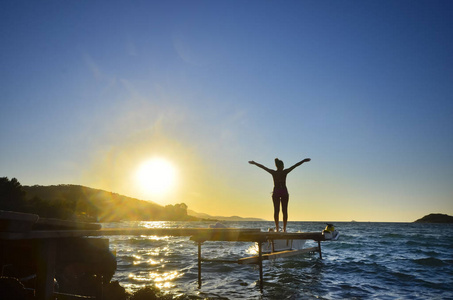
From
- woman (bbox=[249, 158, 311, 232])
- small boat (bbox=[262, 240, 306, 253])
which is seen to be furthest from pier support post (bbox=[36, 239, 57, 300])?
small boat (bbox=[262, 240, 306, 253])

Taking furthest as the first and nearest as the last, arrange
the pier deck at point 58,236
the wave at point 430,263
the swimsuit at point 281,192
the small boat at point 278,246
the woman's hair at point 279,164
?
1. the wave at point 430,263
2. the small boat at point 278,246
3. the woman's hair at point 279,164
4. the swimsuit at point 281,192
5. the pier deck at point 58,236

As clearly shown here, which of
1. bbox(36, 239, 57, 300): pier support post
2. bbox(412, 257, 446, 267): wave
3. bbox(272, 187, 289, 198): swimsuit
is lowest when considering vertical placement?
bbox(412, 257, 446, 267): wave

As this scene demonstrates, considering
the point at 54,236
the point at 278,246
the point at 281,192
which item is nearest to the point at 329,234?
the point at 281,192

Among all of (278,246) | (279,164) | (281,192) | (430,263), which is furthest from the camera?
(430,263)

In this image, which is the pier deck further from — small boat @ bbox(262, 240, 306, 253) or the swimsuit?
small boat @ bbox(262, 240, 306, 253)

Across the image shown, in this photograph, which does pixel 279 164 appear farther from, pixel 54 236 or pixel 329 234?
pixel 54 236

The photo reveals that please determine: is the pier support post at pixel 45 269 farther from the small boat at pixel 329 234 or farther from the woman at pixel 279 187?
the small boat at pixel 329 234

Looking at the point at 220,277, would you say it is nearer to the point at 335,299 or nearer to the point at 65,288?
the point at 335,299

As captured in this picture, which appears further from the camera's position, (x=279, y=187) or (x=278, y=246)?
(x=278, y=246)

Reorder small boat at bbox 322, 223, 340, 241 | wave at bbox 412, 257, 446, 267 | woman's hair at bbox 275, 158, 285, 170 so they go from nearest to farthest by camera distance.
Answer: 1. woman's hair at bbox 275, 158, 285, 170
2. small boat at bbox 322, 223, 340, 241
3. wave at bbox 412, 257, 446, 267

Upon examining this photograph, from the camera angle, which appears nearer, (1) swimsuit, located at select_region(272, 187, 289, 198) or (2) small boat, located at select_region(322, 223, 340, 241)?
(1) swimsuit, located at select_region(272, 187, 289, 198)

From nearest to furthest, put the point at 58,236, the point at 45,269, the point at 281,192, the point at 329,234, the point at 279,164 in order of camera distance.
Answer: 1. the point at 58,236
2. the point at 45,269
3. the point at 281,192
4. the point at 279,164
5. the point at 329,234

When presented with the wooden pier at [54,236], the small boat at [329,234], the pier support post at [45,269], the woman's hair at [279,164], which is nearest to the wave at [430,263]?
the small boat at [329,234]

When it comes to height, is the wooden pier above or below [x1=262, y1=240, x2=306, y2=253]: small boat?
above
